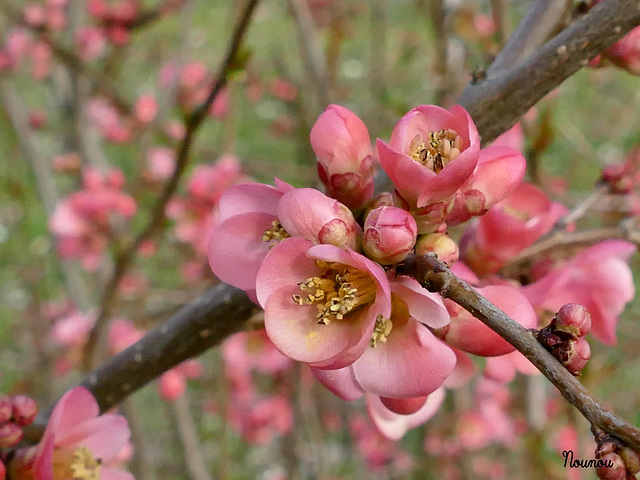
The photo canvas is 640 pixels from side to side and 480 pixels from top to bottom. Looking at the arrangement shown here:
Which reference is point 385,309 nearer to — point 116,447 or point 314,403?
point 116,447

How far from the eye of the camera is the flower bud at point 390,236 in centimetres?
38

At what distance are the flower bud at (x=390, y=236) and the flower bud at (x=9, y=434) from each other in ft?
1.16

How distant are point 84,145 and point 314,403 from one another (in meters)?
1.33

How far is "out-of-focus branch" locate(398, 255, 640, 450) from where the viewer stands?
1.09ft

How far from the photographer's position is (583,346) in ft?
1.18

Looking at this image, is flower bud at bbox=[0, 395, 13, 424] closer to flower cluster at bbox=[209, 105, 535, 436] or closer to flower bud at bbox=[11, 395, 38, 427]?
flower bud at bbox=[11, 395, 38, 427]

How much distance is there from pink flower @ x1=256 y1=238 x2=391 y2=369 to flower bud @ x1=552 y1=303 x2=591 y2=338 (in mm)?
110

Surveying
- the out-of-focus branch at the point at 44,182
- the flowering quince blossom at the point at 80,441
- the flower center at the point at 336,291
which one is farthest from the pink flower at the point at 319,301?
the out-of-focus branch at the point at 44,182

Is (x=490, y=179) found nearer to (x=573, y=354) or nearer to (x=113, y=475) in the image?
(x=573, y=354)

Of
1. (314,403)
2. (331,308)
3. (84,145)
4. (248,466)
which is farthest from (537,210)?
(248,466)

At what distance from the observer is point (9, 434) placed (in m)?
0.49

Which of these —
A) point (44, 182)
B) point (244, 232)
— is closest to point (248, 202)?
point (244, 232)

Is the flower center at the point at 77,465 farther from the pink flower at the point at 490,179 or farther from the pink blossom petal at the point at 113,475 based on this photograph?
the pink flower at the point at 490,179

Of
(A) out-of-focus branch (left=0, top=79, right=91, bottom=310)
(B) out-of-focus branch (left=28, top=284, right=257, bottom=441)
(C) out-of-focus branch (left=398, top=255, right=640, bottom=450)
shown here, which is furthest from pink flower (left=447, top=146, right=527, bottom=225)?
(A) out-of-focus branch (left=0, top=79, right=91, bottom=310)
